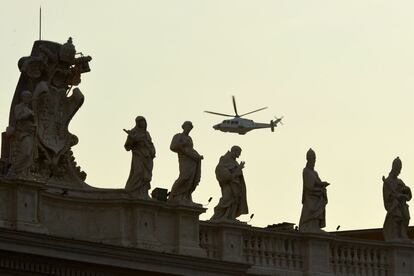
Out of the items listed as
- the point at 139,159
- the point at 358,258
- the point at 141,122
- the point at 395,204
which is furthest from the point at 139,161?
the point at 395,204

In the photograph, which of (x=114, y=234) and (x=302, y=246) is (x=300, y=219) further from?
(x=114, y=234)

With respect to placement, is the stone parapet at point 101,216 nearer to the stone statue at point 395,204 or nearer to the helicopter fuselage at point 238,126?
the stone statue at point 395,204

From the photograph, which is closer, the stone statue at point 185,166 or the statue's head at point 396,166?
the stone statue at point 185,166

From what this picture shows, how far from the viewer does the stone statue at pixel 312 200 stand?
240 ft

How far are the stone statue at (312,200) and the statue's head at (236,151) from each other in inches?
85.1

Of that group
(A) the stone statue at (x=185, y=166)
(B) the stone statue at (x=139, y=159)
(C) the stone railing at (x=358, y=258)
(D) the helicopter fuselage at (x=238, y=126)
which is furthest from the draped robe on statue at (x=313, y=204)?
(D) the helicopter fuselage at (x=238, y=126)

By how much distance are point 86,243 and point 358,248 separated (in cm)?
920

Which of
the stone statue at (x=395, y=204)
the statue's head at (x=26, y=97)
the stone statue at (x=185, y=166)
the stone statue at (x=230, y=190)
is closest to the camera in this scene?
the statue's head at (x=26, y=97)

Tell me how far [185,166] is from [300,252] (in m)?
4.10

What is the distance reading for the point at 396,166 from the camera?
75.1 metres

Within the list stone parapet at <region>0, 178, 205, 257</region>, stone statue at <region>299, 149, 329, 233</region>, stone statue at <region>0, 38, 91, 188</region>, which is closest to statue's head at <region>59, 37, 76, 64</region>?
stone statue at <region>0, 38, 91, 188</region>

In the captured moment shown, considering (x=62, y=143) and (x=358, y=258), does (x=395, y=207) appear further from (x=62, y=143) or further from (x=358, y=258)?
(x=62, y=143)

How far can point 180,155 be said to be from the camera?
7100 centimetres

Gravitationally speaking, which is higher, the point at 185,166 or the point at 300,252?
the point at 185,166
